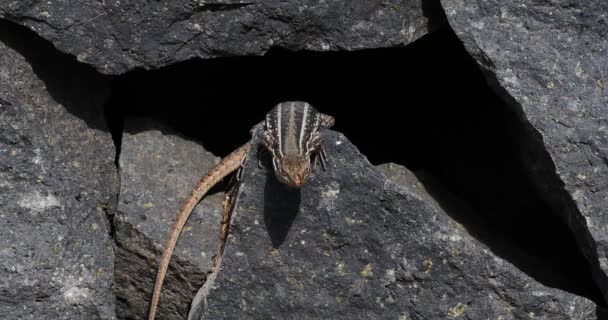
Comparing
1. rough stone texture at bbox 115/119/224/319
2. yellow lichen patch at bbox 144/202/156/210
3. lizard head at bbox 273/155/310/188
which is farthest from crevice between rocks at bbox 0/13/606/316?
lizard head at bbox 273/155/310/188

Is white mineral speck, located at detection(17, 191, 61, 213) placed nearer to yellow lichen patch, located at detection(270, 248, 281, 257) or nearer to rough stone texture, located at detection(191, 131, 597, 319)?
rough stone texture, located at detection(191, 131, 597, 319)

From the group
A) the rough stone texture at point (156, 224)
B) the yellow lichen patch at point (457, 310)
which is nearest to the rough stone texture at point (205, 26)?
the rough stone texture at point (156, 224)

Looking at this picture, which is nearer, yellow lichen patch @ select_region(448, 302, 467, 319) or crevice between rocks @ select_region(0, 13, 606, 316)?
yellow lichen patch @ select_region(448, 302, 467, 319)

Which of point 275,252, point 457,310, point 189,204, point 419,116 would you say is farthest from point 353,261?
point 419,116

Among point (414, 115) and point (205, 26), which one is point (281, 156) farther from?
point (414, 115)

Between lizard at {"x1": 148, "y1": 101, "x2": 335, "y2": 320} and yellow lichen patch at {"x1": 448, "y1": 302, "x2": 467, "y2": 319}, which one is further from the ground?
lizard at {"x1": 148, "y1": 101, "x2": 335, "y2": 320}

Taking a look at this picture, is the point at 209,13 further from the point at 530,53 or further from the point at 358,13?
the point at 530,53

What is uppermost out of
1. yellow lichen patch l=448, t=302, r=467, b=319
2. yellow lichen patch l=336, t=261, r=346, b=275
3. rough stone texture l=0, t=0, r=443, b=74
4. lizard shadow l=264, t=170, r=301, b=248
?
rough stone texture l=0, t=0, r=443, b=74
